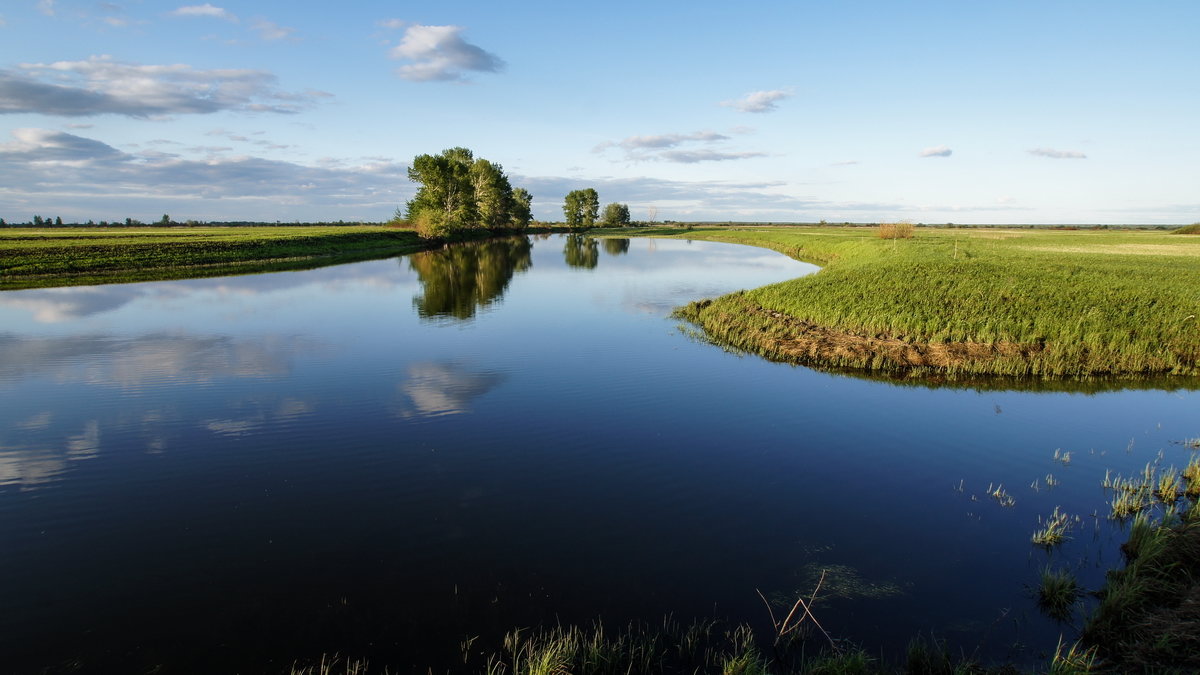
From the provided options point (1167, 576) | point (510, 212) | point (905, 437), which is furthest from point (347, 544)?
point (510, 212)

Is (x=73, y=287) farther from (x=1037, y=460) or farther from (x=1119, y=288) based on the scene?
(x=1119, y=288)

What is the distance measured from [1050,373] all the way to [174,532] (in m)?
26.6

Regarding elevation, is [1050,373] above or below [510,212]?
below

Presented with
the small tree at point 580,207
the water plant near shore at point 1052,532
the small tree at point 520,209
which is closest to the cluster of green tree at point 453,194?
the small tree at point 520,209

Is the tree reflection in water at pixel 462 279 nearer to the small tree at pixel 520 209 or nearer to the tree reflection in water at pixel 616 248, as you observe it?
the tree reflection in water at pixel 616 248

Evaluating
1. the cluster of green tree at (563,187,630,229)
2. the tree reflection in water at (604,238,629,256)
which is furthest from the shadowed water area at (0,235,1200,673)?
the cluster of green tree at (563,187,630,229)

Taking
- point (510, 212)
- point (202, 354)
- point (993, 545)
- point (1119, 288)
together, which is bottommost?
point (993, 545)

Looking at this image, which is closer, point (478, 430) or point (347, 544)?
point (347, 544)

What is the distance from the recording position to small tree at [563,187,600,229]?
176750mm

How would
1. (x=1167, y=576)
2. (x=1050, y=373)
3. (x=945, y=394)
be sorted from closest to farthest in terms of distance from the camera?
(x=1167, y=576), (x=945, y=394), (x=1050, y=373)

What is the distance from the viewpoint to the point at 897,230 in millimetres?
68812

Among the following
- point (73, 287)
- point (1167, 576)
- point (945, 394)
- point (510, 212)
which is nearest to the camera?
point (1167, 576)

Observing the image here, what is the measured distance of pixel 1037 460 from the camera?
13.7 metres

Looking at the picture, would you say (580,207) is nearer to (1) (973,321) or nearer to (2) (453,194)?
(2) (453,194)
